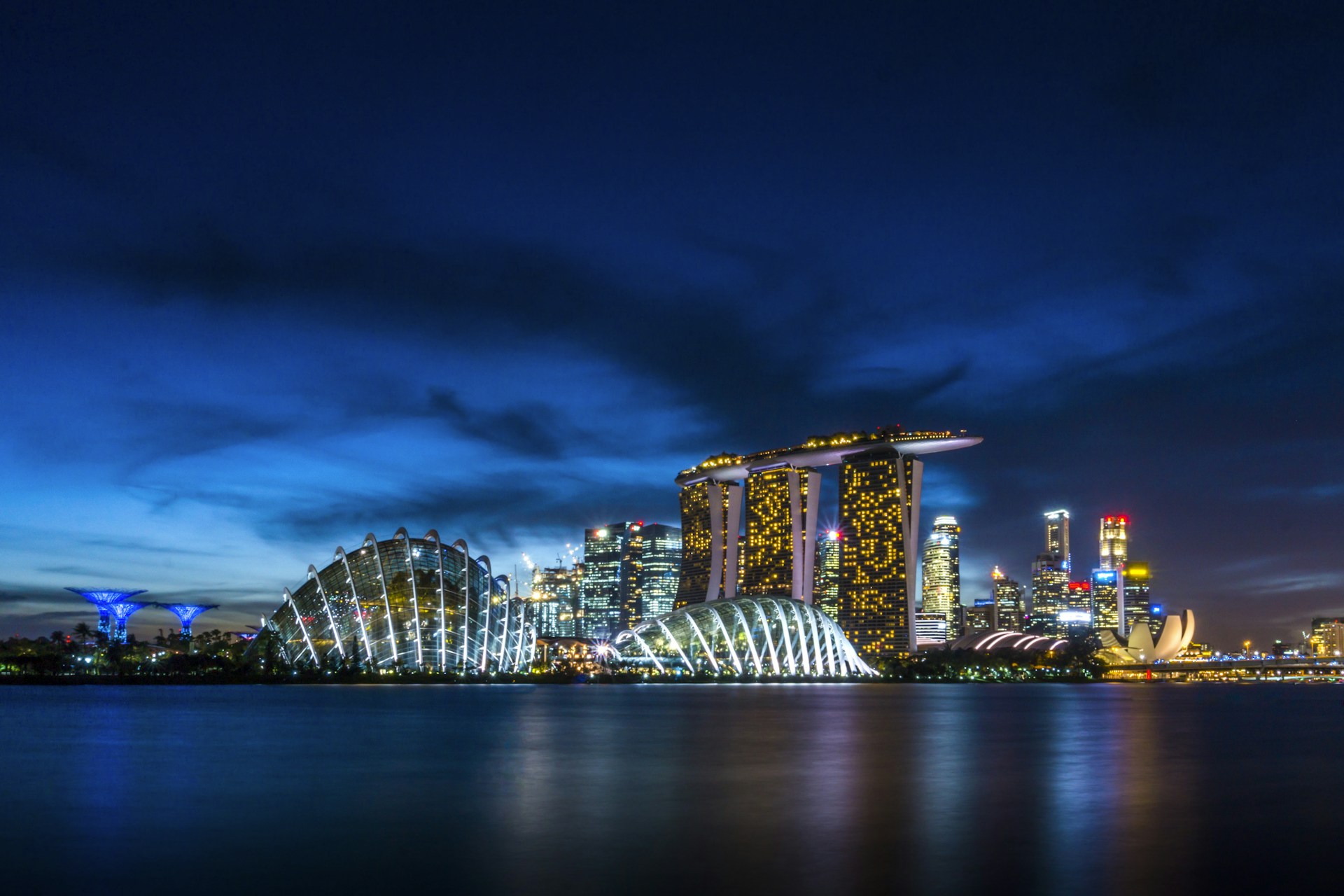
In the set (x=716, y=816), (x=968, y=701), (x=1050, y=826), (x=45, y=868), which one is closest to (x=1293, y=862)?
(x=1050, y=826)

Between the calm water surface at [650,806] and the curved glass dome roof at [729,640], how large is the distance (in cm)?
8831

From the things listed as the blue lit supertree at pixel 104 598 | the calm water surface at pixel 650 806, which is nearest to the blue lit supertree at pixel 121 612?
the blue lit supertree at pixel 104 598

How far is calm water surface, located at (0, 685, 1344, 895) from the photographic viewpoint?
18.6 metres

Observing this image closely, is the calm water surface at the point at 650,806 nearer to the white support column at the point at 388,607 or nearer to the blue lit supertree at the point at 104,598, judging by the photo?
the white support column at the point at 388,607

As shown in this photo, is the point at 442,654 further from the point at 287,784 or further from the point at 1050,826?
the point at 1050,826

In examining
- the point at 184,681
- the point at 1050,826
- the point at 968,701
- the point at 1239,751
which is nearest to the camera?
the point at 1050,826

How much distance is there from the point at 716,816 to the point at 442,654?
92693mm

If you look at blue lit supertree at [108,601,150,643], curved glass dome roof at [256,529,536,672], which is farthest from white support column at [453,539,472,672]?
blue lit supertree at [108,601,150,643]

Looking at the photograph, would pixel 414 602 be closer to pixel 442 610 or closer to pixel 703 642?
pixel 442 610

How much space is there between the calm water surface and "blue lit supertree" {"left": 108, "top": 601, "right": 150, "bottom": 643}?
12231cm

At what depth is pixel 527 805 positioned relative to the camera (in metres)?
26.8

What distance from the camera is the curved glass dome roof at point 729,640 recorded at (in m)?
147

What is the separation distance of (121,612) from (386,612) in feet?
266

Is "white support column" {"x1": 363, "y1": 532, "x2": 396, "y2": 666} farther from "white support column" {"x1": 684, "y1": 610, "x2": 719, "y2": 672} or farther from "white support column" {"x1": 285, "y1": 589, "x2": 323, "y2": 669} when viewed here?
"white support column" {"x1": 684, "y1": 610, "x2": 719, "y2": 672}
